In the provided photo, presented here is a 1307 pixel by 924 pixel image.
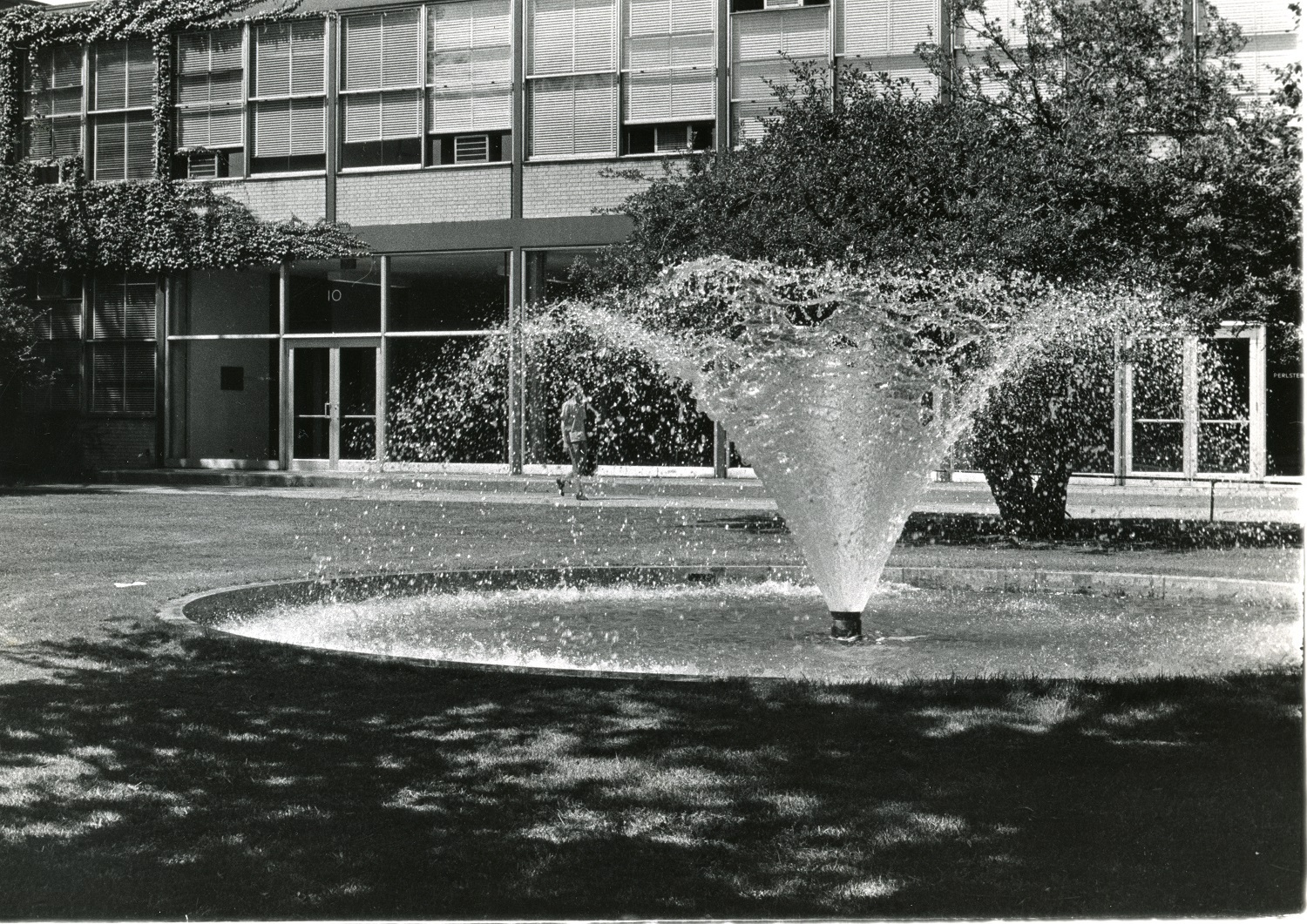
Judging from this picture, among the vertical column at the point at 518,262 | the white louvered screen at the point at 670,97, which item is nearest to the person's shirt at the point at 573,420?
the vertical column at the point at 518,262

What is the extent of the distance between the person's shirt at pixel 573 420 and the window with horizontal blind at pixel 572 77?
5.85 m

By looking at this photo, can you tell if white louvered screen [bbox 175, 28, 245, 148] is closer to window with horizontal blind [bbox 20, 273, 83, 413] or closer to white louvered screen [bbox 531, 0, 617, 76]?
window with horizontal blind [bbox 20, 273, 83, 413]

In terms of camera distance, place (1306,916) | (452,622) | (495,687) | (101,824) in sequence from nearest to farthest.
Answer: (1306,916) < (101,824) < (495,687) < (452,622)

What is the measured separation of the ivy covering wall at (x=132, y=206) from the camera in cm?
3095

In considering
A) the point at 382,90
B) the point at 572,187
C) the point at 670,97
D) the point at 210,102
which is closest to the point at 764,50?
the point at 670,97

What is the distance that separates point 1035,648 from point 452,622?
12.1ft

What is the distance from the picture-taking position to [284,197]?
101 ft

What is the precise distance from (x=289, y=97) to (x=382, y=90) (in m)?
2.07

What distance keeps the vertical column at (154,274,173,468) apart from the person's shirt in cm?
1094

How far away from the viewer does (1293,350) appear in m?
21.5

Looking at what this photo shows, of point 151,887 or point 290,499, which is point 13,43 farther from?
point 151,887

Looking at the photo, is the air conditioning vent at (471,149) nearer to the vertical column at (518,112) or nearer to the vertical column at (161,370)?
the vertical column at (518,112)

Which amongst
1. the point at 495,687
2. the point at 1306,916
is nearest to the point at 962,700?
the point at 495,687

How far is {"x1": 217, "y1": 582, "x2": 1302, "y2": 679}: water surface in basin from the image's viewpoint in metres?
8.61
